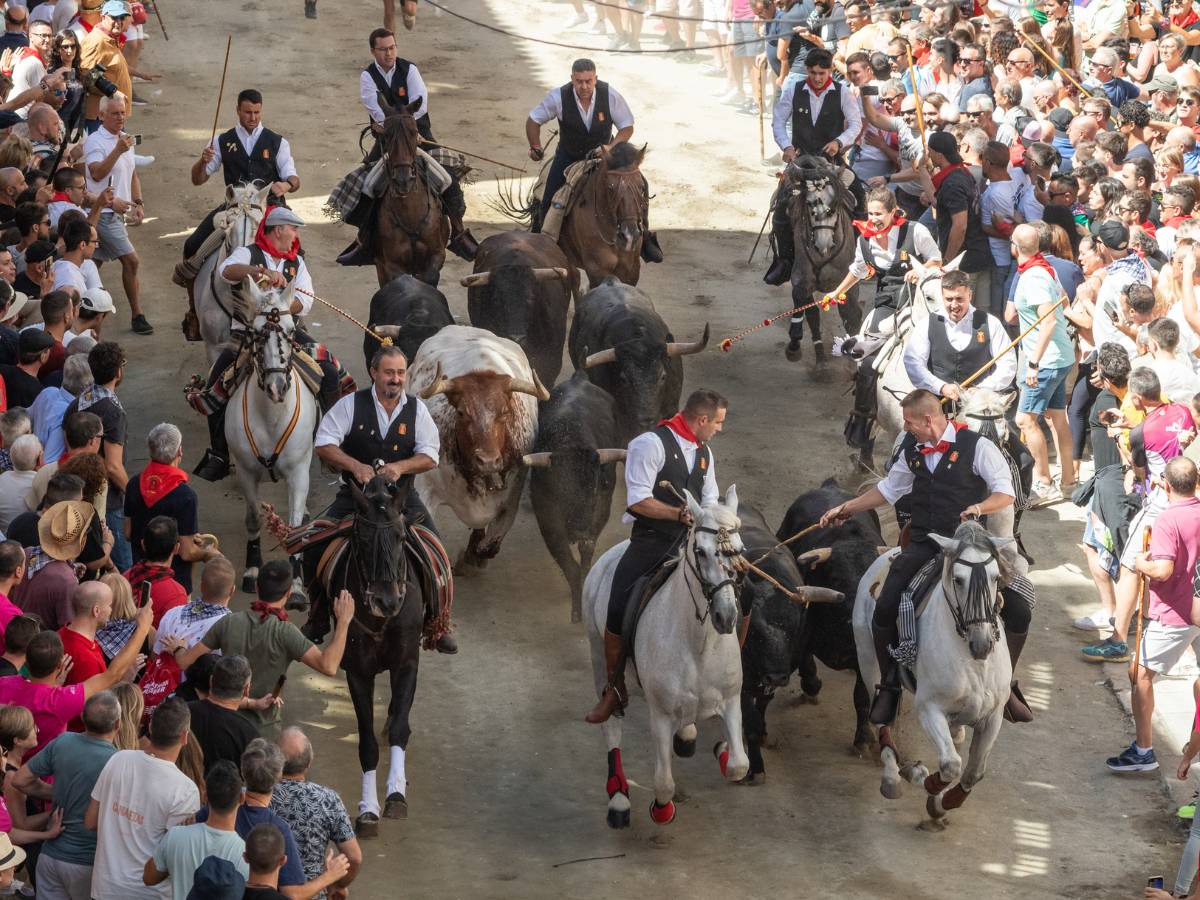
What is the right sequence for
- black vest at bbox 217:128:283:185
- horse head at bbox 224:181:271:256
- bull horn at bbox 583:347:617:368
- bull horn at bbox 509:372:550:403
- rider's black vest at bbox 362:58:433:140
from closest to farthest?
bull horn at bbox 509:372:550:403 → bull horn at bbox 583:347:617:368 → horse head at bbox 224:181:271:256 → black vest at bbox 217:128:283:185 → rider's black vest at bbox 362:58:433:140

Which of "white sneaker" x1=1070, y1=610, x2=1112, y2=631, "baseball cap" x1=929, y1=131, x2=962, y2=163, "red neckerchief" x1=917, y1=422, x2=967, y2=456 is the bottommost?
"white sneaker" x1=1070, y1=610, x2=1112, y2=631

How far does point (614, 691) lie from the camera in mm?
10039

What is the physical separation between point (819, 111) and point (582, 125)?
236 cm

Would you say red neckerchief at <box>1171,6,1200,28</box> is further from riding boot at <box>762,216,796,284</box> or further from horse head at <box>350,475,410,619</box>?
horse head at <box>350,475,410,619</box>

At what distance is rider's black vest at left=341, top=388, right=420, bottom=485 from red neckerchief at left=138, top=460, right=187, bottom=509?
105 centimetres

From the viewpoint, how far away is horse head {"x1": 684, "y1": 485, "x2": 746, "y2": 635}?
29.2 feet

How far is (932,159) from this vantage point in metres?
16.2

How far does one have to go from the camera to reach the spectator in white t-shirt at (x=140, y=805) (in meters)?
7.26

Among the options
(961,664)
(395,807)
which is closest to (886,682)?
(961,664)

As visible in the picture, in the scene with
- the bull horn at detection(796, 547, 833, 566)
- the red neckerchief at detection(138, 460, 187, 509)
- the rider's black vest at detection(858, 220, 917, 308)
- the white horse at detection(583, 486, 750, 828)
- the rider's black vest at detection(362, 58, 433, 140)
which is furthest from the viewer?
the rider's black vest at detection(362, 58, 433, 140)

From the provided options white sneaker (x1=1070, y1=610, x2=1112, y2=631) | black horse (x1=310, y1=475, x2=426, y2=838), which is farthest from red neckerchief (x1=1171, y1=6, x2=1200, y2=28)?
black horse (x1=310, y1=475, x2=426, y2=838)

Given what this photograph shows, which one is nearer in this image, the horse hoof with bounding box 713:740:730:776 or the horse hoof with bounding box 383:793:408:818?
the horse hoof with bounding box 713:740:730:776

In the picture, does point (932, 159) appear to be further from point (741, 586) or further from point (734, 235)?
point (741, 586)

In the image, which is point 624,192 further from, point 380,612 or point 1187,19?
point 1187,19
